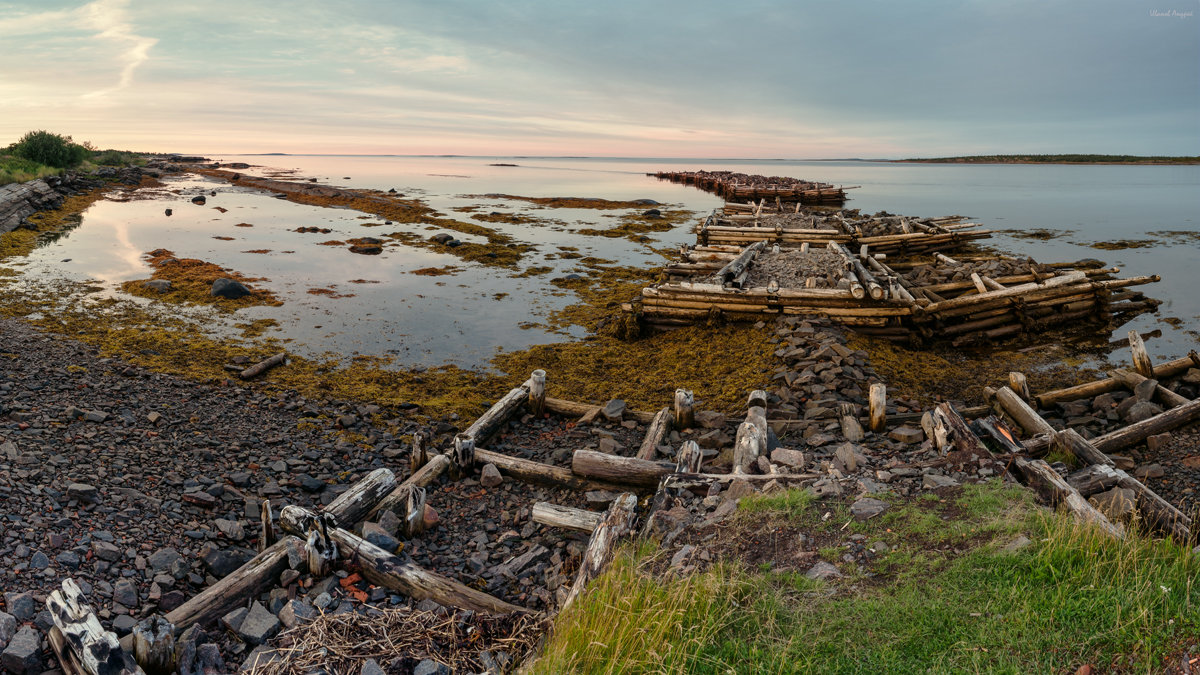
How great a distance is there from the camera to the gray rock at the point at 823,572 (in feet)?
16.2

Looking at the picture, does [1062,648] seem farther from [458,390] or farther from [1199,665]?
[458,390]

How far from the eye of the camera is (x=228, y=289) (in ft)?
66.6

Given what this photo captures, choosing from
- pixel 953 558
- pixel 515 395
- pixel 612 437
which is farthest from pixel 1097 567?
pixel 515 395

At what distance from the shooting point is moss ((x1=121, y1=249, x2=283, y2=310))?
19.6m

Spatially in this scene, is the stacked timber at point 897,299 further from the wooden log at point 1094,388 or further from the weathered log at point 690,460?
the weathered log at point 690,460

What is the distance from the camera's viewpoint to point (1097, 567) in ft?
14.6

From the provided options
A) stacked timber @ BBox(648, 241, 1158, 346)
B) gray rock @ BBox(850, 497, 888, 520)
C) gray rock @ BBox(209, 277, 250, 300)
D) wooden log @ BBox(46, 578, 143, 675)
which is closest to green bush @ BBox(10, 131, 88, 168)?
gray rock @ BBox(209, 277, 250, 300)

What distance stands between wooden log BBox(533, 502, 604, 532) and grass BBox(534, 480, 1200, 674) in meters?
1.69

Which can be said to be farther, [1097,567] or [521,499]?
[521,499]

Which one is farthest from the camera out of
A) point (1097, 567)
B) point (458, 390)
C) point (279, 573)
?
point (458, 390)

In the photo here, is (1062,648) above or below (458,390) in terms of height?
above

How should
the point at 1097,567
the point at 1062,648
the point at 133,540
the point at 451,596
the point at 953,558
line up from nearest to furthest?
the point at 1062,648, the point at 1097,567, the point at 953,558, the point at 451,596, the point at 133,540

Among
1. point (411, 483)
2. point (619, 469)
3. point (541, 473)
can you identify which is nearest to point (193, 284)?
point (411, 483)

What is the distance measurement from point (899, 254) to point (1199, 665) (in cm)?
3009
